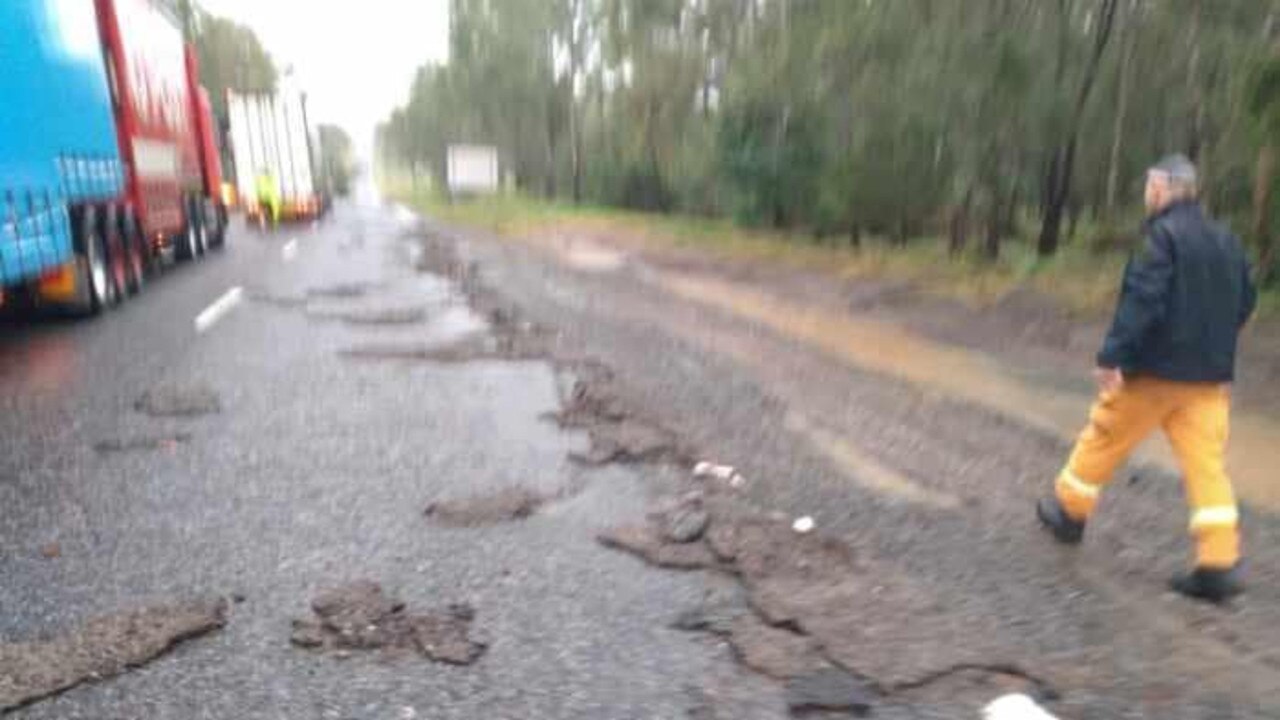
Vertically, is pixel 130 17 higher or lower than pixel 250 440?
higher

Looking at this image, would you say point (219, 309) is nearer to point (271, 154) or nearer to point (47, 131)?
point (47, 131)

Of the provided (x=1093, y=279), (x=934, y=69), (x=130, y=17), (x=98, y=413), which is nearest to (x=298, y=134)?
(x=130, y=17)

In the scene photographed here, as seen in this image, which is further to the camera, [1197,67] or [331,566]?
[1197,67]

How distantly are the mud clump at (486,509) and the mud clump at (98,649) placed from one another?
1.33 meters

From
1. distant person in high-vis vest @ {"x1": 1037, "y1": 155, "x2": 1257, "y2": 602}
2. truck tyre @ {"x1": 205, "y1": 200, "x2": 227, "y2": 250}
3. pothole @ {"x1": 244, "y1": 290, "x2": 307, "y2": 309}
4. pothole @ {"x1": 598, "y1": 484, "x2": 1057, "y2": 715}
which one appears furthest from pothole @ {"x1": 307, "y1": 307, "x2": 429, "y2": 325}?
truck tyre @ {"x1": 205, "y1": 200, "x2": 227, "y2": 250}

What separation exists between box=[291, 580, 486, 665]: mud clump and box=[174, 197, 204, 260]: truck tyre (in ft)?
55.2

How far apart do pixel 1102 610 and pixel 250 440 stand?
5.08 m

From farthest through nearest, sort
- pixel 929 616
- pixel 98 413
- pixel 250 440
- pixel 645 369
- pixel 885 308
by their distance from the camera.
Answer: pixel 885 308, pixel 645 369, pixel 98 413, pixel 250 440, pixel 929 616

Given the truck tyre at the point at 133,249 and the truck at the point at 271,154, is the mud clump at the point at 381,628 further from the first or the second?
the truck at the point at 271,154

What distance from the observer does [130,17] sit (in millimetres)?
15062

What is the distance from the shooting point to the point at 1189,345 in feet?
15.0

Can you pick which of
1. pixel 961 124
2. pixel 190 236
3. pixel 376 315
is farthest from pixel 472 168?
pixel 376 315

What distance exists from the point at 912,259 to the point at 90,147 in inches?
518

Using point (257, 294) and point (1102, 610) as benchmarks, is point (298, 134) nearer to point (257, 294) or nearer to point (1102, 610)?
point (257, 294)
